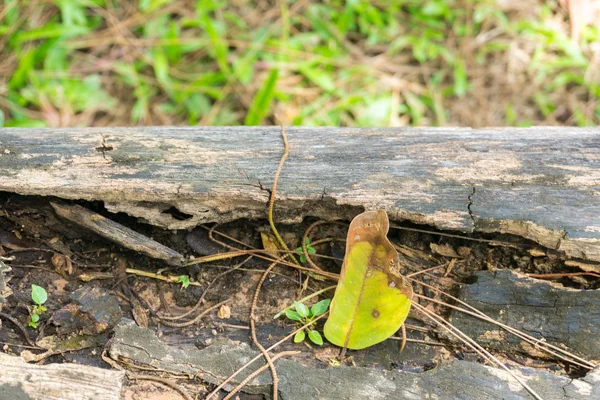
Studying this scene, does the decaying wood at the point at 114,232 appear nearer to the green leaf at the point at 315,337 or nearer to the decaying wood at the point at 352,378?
the decaying wood at the point at 352,378

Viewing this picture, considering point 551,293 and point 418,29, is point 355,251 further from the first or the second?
point 418,29

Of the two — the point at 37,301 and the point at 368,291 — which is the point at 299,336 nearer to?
the point at 368,291

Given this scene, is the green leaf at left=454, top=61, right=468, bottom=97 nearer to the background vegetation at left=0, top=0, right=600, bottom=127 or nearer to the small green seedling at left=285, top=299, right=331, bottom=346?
the background vegetation at left=0, top=0, right=600, bottom=127

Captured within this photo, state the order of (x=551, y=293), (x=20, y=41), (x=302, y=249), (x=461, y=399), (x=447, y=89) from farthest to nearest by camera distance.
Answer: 1. (x=447, y=89)
2. (x=20, y=41)
3. (x=302, y=249)
4. (x=551, y=293)
5. (x=461, y=399)

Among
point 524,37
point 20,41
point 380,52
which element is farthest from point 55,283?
point 524,37

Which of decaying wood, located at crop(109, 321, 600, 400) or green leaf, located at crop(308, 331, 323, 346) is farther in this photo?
green leaf, located at crop(308, 331, 323, 346)

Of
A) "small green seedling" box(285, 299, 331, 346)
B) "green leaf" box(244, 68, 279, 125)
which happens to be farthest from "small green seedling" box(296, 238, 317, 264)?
"green leaf" box(244, 68, 279, 125)
